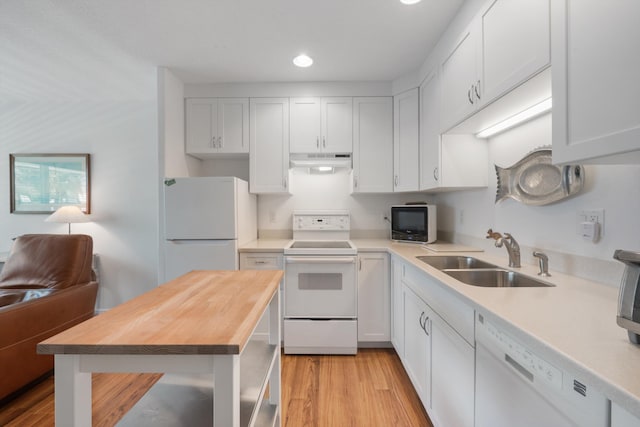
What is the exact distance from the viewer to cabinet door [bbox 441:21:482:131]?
1.53 metres

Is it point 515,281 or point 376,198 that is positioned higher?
point 376,198

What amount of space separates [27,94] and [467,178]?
4446mm

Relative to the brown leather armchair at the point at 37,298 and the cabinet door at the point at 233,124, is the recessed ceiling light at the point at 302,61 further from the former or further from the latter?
the brown leather armchair at the point at 37,298

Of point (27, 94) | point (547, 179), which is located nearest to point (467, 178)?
point (547, 179)

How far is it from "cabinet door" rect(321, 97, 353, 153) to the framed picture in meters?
2.73

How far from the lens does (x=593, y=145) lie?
794 mm

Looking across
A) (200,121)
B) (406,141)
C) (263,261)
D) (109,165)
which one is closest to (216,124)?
(200,121)

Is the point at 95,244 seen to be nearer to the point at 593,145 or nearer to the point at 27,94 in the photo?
the point at 27,94

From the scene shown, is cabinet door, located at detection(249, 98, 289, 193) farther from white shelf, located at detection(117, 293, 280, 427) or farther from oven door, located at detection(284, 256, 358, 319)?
white shelf, located at detection(117, 293, 280, 427)

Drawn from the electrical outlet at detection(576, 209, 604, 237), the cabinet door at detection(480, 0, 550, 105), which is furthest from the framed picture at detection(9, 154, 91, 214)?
the electrical outlet at detection(576, 209, 604, 237)

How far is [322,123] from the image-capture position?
107 inches

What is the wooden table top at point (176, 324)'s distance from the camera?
0.66 metres

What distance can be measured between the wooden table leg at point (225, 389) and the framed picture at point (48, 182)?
3.46 m

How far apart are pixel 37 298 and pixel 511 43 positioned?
3168 millimetres
